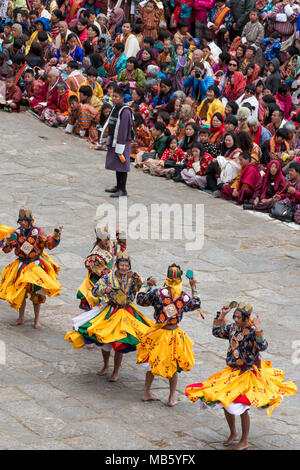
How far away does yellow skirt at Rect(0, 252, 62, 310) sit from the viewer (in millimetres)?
9062

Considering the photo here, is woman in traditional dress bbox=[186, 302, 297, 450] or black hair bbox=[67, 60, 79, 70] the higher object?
black hair bbox=[67, 60, 79, 70]

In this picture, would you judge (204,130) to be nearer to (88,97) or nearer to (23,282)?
(88,97)

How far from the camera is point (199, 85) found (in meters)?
16.3

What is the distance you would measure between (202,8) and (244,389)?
1306 cm

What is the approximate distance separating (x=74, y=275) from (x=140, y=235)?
5.83ft

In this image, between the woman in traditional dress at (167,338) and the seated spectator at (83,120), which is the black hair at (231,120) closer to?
the seated spectator at (83,120)

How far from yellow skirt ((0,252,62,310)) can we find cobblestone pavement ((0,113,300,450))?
0.37 metres

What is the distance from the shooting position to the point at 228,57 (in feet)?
54.9

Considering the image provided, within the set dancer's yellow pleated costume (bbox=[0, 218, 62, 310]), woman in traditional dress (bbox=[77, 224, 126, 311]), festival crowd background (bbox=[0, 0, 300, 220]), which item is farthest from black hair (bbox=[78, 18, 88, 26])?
woman in traditional dress (bbox=[77, 224, 126, 311])

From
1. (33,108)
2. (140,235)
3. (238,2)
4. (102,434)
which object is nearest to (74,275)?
(140,235)

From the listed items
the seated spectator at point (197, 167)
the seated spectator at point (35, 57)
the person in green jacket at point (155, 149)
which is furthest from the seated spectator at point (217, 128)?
the seated spectator at point (35, 57)

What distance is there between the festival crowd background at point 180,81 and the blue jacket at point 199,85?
2 cm

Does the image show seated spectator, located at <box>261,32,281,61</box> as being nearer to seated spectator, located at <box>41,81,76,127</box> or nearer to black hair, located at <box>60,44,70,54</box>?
seated spectator, located at <box>41,81,76,127</box>

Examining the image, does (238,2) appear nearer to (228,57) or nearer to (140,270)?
(228,57)
